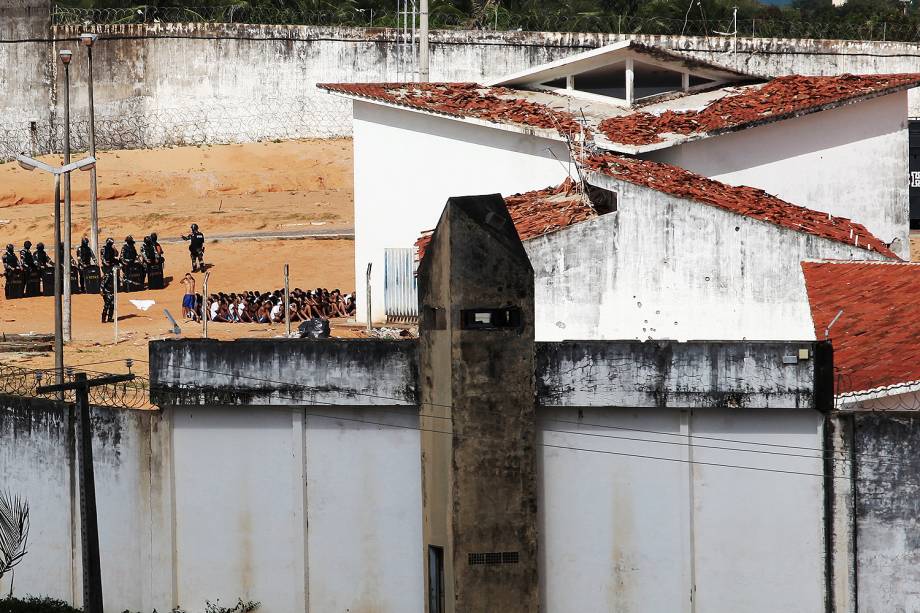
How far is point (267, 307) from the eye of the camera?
31.4 metres

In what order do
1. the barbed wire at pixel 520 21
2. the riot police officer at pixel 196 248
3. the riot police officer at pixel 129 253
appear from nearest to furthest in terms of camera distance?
1. the riot police officer at pixel 129 253
2. the riot police officer at pixel 196 248
3. the barbed wire at pixel 520 21

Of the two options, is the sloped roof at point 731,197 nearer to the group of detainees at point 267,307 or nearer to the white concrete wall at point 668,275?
the white concrete wall at point 668,275

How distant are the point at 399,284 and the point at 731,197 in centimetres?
685

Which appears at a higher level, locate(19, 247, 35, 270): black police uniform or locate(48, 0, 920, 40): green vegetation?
locate(48, 0, 920, 40): green vegetation

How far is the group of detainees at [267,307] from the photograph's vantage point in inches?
1231

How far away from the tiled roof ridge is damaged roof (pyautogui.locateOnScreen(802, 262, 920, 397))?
22.2 ft

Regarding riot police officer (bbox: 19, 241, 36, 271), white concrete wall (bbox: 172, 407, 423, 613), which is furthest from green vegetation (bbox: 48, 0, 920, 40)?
white concrete wall (bbox: 172, 407, 423, 613)

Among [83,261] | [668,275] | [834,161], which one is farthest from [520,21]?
[668,275]

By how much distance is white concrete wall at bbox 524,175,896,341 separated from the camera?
71.7ft

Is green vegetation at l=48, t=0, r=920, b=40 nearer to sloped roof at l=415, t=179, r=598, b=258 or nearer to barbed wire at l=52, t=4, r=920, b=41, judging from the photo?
barbed wire at l=52, t=4, r=920, b=41

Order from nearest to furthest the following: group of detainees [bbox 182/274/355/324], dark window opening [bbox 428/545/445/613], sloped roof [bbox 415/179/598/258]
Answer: dark window opening [bbox 428/545/445/613], sloped roof [bbox 415/179/598/258], group of detainees [bbox 182/274/355/324]

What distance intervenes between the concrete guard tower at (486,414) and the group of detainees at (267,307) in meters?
14.2

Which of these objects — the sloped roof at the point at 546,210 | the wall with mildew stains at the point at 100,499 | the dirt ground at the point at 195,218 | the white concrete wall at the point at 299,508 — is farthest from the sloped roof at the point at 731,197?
the wall with mildew stains at the point at 100,499

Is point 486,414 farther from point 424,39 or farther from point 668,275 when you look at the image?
point 424,39
